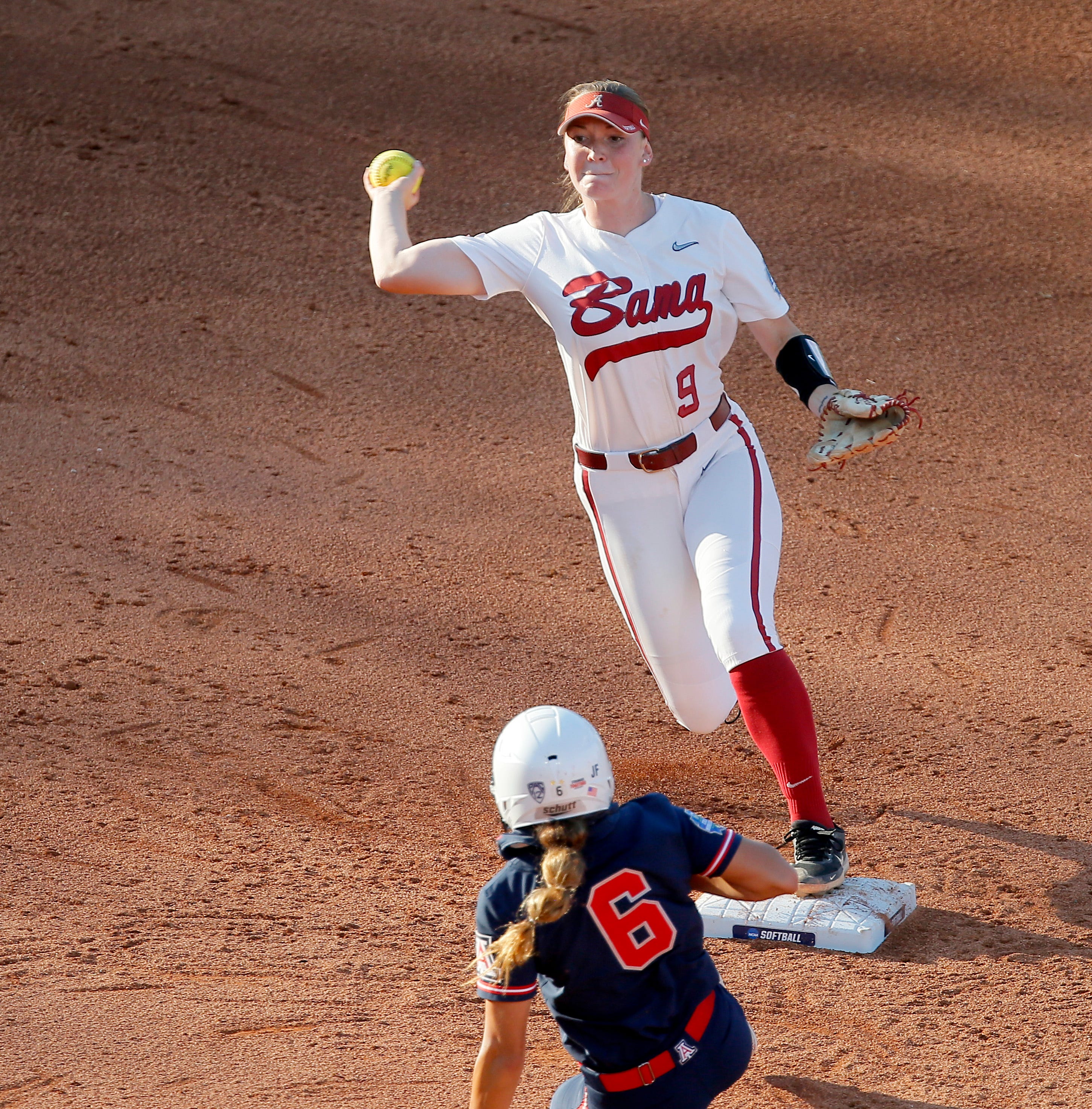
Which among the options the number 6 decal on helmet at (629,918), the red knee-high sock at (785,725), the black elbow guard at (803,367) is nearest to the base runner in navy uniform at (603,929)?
the number 6 decal on helmet at (629,918)

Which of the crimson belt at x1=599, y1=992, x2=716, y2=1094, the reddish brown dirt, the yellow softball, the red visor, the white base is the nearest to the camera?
the crimson belt at x1=599, y1=992, x2=716, y2=1094

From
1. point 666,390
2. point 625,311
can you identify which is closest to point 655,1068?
point 666,390

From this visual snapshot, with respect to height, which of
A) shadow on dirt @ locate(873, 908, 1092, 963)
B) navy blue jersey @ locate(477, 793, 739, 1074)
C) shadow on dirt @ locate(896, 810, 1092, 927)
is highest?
navy blue jersey @ locate(477, 793, 739, 1074)

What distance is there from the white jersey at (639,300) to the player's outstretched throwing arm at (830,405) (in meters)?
0.09

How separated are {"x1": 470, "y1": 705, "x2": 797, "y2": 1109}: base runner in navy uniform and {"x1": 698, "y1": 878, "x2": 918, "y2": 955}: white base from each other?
1.07 meters

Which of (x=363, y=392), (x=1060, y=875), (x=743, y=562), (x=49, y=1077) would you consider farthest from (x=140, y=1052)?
(x=363, y=392)

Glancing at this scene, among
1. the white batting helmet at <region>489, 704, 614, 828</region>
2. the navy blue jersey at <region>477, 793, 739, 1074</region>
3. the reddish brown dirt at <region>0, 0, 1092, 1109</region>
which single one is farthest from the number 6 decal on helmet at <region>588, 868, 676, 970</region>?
the reddish brown dirt at <region>0, 0, 1092, 1109</region>

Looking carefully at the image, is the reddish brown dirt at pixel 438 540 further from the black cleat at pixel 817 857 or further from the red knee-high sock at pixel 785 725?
the red knee-high sock at pixel 785 725

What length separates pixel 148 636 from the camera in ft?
18.3

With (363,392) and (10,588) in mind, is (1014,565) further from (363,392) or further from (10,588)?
(10,588)

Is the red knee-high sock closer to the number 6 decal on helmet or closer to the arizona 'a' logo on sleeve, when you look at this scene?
the arizona 'a' logo on sleeve

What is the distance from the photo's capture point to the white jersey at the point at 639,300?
3705mm

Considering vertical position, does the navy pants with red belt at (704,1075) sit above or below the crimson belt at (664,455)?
below

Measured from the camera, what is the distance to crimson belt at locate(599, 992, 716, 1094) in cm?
249
